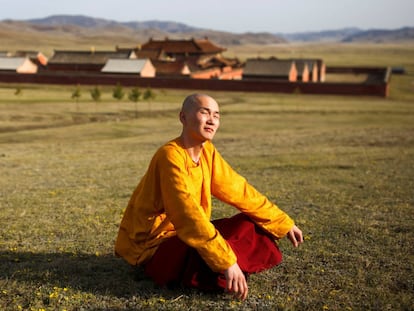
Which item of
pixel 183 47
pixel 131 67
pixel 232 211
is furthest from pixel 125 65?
pixel 232 211

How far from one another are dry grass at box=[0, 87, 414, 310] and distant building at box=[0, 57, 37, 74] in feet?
131

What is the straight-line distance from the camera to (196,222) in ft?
14.8

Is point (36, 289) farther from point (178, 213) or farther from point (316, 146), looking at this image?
→ point (316, 146)

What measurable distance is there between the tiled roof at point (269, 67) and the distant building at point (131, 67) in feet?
36.7

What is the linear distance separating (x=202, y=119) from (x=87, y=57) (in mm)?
61799

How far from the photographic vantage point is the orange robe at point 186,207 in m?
4.48

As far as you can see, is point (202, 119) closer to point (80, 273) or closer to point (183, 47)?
point (80, 273)

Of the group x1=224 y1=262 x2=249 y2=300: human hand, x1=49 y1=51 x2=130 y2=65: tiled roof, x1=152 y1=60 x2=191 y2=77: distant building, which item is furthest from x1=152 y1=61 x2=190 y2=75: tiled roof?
x1=224 y1=262 x2=249 y2=300: human hand

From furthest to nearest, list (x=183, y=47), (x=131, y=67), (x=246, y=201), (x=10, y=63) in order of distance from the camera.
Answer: (x=183, y=47) < (x=10, y=63) < (x=131, y=67) < (x=246, y=201)

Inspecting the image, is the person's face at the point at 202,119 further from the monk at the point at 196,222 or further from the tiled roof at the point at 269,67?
the tiled roof at the point at 269,67

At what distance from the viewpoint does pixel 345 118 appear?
34594 mm

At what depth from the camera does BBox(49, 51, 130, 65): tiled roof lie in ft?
205

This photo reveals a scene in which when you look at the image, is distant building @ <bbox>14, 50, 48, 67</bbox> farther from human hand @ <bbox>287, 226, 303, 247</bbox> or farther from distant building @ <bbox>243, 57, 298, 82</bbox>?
human hand @ <bbox>287, 226, 303, 247</bbox>

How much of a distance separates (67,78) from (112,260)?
53.5m
